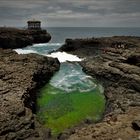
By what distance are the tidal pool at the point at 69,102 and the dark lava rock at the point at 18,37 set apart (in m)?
42.6

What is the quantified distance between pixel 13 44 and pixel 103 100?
5889 cm

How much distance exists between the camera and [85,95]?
4488 centimetres

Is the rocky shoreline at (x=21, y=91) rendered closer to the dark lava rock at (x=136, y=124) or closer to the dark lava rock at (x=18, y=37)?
the dark lava rock at (x=136, y=124)

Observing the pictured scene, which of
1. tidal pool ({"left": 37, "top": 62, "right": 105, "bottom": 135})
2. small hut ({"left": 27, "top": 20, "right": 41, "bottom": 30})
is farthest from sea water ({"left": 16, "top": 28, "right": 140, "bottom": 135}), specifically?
small hut ({"left": 27, "top": 20, "right": 41, "bottom": 30})

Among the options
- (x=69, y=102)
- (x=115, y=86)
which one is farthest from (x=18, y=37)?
(x=69, y=102)

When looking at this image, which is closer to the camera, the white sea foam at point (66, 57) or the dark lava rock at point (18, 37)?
the white sea foam at point (66, 57)

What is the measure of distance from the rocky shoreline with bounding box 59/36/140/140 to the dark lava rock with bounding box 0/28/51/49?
22449mm

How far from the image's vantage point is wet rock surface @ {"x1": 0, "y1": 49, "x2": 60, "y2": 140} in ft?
96.6

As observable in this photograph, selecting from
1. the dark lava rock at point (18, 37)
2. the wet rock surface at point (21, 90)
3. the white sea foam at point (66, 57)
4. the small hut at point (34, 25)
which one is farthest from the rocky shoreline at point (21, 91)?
the small hut at point (34, 25)

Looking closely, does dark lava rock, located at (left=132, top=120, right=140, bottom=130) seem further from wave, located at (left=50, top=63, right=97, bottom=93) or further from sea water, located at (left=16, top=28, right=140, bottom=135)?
wave, located at (left=50, top=63, right=97, bottom=93)

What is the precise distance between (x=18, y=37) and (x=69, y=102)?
2378 inches

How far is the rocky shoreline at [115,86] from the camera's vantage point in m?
28.7

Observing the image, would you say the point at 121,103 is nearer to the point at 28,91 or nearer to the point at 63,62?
the point at 28,91

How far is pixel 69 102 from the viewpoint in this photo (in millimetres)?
42156
